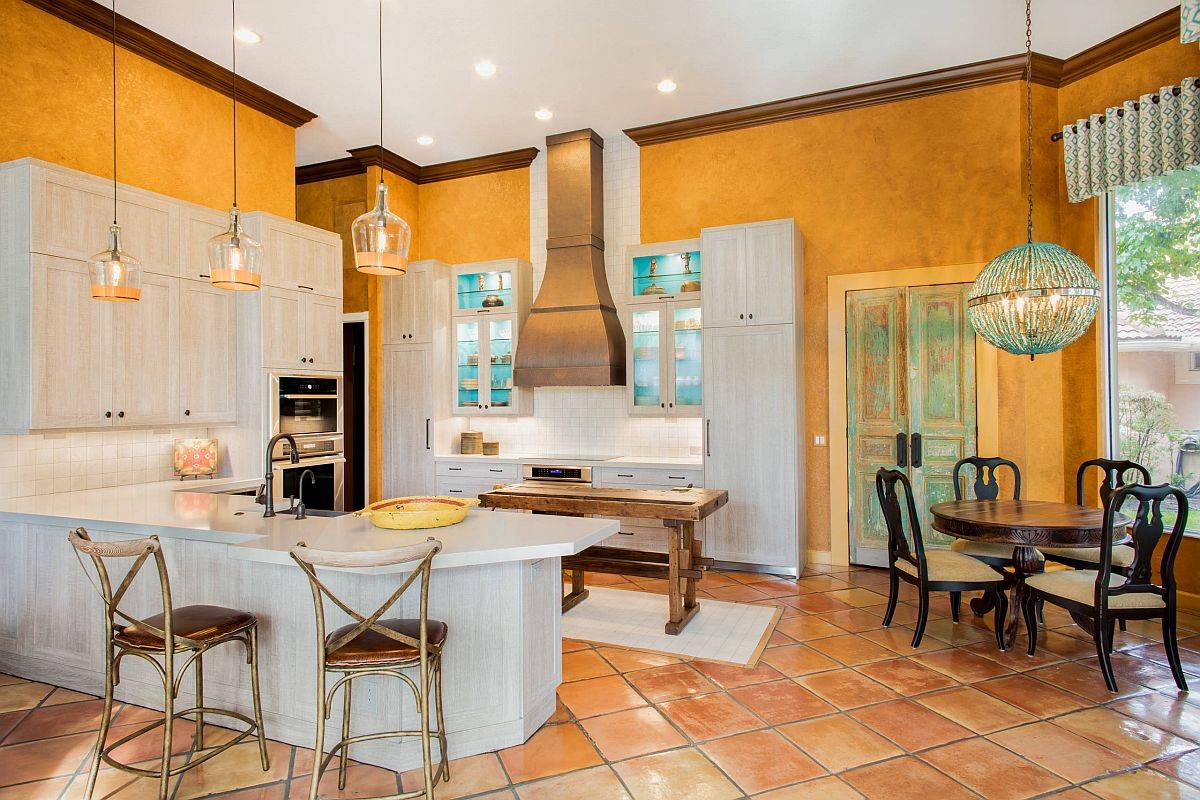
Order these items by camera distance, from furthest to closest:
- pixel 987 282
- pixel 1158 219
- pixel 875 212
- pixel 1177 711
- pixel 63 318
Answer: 1. pixel 875 212
2. pixel 1158 219
3. pixel 987 282
4. pixel 63 318
5. pixel 1177 711

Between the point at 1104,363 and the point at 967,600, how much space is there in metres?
1.96

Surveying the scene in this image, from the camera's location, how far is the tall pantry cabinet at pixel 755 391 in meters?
5.36

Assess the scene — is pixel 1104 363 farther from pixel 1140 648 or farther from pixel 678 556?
pixel 678 556

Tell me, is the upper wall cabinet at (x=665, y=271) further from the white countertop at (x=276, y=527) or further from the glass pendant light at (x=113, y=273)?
the glass pendant light at (x=113, y=273)

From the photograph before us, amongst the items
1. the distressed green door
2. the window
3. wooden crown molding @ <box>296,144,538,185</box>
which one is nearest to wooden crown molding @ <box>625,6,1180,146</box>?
the window

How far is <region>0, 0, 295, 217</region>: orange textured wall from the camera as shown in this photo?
13.1ft

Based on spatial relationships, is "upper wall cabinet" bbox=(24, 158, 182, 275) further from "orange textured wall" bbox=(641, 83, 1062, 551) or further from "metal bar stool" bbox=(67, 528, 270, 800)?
"orange textured wall" bbox=(641, 83, 1062, 551)

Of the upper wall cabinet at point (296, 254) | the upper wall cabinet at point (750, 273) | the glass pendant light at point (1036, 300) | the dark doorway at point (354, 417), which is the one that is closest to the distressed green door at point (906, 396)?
the upper wall cabinet at point (750, 273)

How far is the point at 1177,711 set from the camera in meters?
3.07

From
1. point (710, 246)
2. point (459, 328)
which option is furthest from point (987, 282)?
point (459, 328)

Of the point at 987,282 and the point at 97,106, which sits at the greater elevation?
the point at 97,106

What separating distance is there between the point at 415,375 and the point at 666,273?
2583mm

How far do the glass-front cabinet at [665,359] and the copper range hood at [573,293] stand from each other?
0.18 meters

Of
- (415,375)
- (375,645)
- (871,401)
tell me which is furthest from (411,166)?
(375,645)
